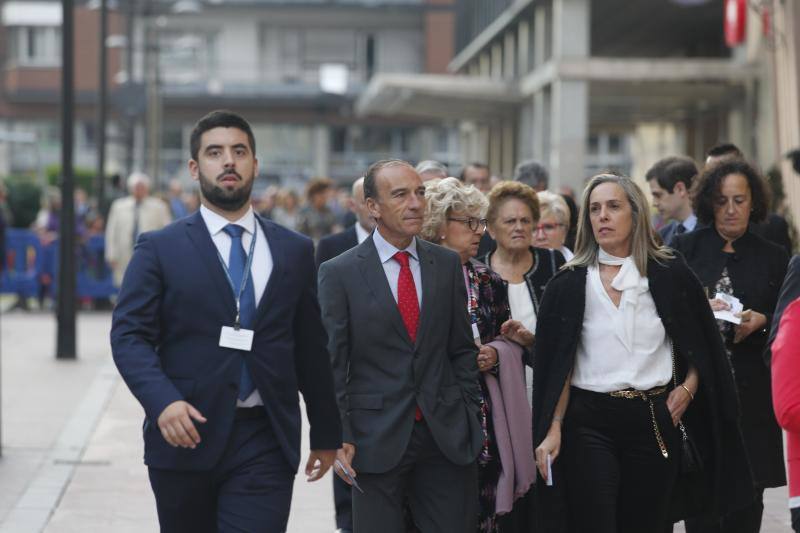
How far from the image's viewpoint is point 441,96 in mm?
33500

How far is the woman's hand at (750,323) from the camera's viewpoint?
6.96 metres

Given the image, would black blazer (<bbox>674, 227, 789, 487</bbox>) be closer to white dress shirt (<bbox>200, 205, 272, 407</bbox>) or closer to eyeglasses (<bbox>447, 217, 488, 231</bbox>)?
eyeglasses (<bbox>447, 217, 488, 231</bbox>)

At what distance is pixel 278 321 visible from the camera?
17.1 ft

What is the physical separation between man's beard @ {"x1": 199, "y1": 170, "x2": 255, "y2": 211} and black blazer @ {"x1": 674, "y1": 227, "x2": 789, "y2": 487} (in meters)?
2.89

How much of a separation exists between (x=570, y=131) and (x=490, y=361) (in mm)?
23012

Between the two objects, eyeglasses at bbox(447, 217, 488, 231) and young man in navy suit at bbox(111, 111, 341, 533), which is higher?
eyeglasses at bbox(447, 217, 488, 231)

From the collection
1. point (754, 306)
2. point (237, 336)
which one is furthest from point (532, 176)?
point (237, 336)

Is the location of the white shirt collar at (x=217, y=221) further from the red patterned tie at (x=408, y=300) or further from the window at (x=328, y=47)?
the window at (x=328, y=47)

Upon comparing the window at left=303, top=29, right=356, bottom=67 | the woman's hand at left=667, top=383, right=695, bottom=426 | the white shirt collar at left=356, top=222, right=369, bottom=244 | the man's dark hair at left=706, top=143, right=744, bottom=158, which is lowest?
the woman's hand at left=667, top=383, right=695, bottom=426

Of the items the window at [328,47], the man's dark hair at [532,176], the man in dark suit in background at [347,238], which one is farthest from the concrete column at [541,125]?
the window at [328,47]

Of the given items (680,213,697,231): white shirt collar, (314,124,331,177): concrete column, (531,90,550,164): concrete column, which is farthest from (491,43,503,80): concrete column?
(680,213,697,231): white shirt collar

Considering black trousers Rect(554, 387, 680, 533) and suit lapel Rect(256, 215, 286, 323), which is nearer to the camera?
suit lapel Rect(256, 215, 286, 323)

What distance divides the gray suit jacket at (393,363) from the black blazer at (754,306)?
1753 mm

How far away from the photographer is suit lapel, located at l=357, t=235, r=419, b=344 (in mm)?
5820
